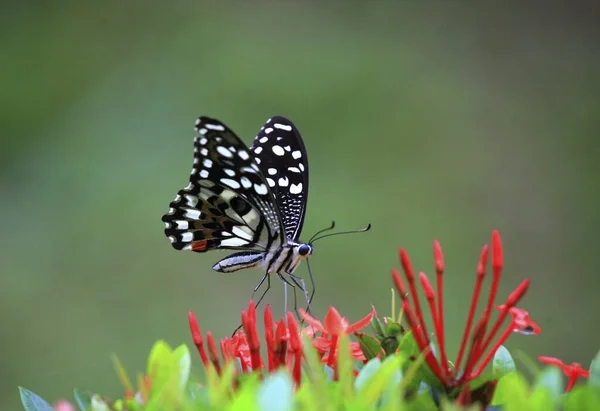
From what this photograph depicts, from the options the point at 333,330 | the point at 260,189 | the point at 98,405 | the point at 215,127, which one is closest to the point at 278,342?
the point at 333,330

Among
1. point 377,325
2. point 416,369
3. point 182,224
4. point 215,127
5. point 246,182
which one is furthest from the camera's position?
point 182,224

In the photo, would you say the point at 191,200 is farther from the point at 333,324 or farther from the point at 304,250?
the point at 333,324

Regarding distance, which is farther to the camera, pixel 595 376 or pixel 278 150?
pixel 278 150

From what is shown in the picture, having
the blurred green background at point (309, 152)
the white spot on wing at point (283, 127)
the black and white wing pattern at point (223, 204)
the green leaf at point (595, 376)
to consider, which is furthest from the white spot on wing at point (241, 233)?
the blurred green background at point (309, 152)

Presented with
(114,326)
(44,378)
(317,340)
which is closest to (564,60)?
(114,326)

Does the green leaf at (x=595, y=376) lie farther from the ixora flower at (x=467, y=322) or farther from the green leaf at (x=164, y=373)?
the green leaf at (x=164, y=373)

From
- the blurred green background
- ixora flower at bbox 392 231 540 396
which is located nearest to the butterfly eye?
ixora flower at bbox 392 231 540 396

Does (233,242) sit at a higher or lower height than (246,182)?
lower
